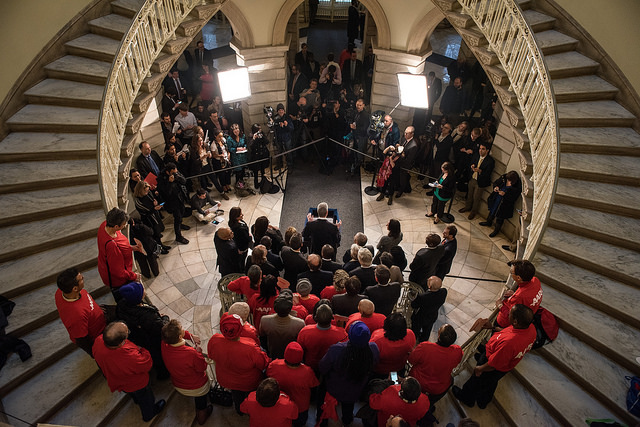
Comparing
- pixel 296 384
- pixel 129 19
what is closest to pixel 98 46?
pixel 129 19

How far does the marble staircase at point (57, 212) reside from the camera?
13.1 ft

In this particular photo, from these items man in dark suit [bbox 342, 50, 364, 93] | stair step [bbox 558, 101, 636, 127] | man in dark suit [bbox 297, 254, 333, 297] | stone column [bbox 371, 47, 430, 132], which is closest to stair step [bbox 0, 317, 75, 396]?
man in dark suit [bbox 297, 254, 333, 297]

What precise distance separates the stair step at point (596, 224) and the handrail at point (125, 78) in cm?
567

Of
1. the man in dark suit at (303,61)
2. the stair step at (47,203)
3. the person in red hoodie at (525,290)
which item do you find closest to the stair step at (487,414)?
the person in red hoodie at (525,290)

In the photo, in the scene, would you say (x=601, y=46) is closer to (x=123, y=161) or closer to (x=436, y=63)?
(x=123, y=161)

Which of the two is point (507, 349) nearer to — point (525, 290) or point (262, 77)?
point (525, 290)

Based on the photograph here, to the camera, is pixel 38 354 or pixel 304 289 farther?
pixel 304 289

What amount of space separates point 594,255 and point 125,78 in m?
6.51

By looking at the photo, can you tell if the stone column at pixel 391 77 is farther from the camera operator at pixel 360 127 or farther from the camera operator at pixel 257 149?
the camera operator at pixel 257 149

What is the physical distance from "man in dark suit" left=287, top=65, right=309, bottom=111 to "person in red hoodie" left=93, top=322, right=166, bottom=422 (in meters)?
8.51

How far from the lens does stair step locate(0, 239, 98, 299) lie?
441 cm

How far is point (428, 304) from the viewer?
5.05m

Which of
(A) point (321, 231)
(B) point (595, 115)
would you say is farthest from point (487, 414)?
(B) point (595, 115)

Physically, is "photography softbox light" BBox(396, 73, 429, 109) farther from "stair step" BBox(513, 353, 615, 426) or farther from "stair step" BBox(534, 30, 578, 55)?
"stair step" BBox(513, 353, 615, 426)
